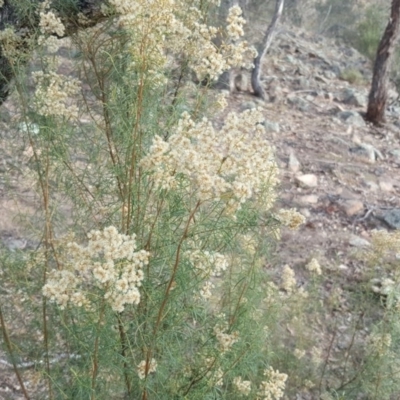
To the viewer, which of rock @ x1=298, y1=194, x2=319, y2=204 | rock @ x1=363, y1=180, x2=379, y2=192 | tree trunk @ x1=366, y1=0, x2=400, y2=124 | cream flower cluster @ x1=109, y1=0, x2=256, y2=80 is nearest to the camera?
cream flower cluster @ x1=109, y1=0, x2=256, y2=80

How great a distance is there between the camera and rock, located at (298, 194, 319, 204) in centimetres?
682

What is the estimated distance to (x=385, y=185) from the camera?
7.45m

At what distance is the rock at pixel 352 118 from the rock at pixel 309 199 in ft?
10.8

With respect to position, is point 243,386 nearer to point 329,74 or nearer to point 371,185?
point 371,185

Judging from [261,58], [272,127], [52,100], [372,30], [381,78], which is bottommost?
[272,127]

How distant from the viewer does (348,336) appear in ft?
16.6

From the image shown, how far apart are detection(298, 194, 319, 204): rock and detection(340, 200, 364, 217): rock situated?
335 millimetres

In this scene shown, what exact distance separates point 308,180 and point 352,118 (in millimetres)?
3166

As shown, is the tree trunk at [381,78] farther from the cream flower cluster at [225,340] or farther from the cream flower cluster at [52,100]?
the cream flower cluster at [52,100]

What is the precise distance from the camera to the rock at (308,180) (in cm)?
715

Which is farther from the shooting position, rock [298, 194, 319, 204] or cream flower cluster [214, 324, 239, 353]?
rock [298, 194, 319, 204]

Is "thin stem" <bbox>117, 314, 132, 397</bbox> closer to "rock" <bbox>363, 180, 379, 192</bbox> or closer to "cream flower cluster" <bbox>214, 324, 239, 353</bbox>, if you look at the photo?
"cream flower cluster" <bbox>214, 324, 239, 353</bbox>

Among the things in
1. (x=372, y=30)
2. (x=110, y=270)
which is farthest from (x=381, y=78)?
(x=110, y=270)

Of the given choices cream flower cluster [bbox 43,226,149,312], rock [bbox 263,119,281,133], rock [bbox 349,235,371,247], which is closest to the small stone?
rock [bbox 349,235,371,247]
